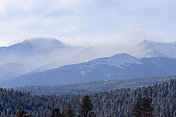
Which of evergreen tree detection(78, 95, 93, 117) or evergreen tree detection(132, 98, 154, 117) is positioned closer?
evergreen tree detection(132, 98, 154, 117)

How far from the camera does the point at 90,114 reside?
104812mm

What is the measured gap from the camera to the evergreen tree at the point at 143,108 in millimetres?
96625

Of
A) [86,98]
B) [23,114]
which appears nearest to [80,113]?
[86,98]

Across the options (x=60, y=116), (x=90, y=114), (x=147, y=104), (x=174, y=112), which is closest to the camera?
(x=60, y=116)

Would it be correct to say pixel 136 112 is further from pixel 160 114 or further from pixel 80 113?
pixel 160 114

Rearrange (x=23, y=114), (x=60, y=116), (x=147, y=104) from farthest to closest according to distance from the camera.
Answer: (x=147, y=104) < (x=60, y=116) < (x=23, y=114)

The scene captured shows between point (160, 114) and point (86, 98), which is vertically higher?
point (86, 98)

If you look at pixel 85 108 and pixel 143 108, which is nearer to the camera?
pixel 143 108

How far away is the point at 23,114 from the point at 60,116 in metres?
15.7

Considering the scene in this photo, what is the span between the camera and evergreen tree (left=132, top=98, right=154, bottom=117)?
96.6 meters

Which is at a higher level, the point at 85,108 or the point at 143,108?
the point at 85,108

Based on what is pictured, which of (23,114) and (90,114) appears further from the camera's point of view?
(90,114)

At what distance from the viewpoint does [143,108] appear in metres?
97.4

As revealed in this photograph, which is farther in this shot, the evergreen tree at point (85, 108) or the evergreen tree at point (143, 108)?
the evergreen tree at point (85, 108)
